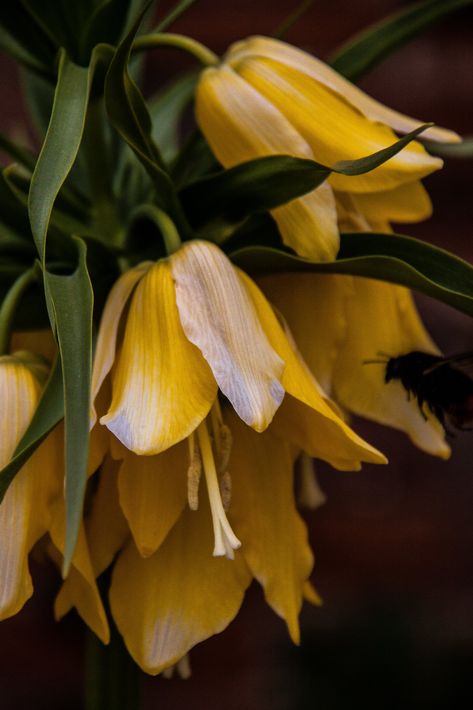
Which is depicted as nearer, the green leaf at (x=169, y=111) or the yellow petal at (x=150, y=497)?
the yellow petal at (x=150, y=497)


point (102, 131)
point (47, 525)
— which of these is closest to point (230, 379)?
point (47, 525)

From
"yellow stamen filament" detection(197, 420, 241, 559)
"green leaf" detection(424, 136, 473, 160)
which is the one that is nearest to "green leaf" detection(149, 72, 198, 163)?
"green leaf" detection(424, 136, 473, 160)

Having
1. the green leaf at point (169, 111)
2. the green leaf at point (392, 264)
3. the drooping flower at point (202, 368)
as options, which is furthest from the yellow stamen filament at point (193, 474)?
the green leaf at point (169, 111)

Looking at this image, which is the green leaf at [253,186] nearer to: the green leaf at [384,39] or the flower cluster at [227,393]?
the flower cluster at [227,393]

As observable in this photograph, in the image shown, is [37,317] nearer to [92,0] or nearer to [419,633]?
[92,0]

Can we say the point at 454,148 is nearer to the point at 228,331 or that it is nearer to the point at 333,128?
the point at 333,128

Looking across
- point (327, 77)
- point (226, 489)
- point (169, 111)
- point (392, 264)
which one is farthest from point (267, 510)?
point (169, 111)
